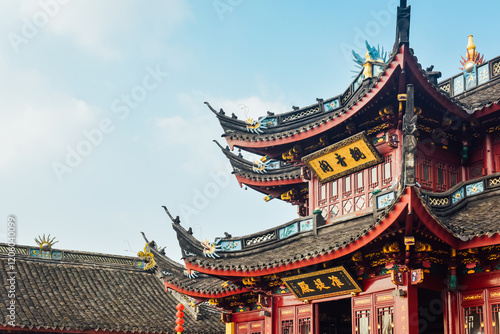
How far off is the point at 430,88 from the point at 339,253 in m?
3.78

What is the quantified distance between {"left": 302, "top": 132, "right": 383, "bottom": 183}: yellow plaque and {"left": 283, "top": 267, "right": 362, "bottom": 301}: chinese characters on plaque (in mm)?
2989

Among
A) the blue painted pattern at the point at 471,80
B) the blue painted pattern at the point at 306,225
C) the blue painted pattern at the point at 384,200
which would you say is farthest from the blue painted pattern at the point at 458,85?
the blue painted pattern at the point at 306,225

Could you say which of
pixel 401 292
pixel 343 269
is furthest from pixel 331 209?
pixel 401 292

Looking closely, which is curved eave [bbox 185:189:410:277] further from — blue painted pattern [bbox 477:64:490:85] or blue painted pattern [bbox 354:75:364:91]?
→ blue painted pattern [bbox 477:64:490:85]

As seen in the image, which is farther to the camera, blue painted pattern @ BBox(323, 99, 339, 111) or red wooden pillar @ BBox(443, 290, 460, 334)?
blue painted pattern @ BBox(323, 99, 339, 111)

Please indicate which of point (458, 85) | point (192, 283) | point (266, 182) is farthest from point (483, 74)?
point (192, 283)

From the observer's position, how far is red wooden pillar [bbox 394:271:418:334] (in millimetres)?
11039

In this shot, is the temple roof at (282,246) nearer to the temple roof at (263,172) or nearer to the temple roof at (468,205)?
the temple roof at (468,205)

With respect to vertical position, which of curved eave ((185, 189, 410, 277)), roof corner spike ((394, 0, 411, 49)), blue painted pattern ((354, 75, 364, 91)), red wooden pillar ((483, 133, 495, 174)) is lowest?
curved eave ((185, 189, 410, 277))

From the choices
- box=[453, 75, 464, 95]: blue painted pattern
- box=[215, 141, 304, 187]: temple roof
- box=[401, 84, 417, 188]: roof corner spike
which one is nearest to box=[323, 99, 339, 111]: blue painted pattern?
box=[215, 141, 304, 187]: temple roof

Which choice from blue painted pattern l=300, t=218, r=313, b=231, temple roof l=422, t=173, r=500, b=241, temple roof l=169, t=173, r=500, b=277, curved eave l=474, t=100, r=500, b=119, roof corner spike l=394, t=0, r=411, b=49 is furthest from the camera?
blue painted pattern l=300, t=218, r=313, b=231

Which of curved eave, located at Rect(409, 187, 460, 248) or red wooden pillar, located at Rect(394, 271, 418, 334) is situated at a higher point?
curved eave, located at Rect(409, 187, 460, 248)

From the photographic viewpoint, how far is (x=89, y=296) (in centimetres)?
2277

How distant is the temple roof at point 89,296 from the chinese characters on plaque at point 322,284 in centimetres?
870
